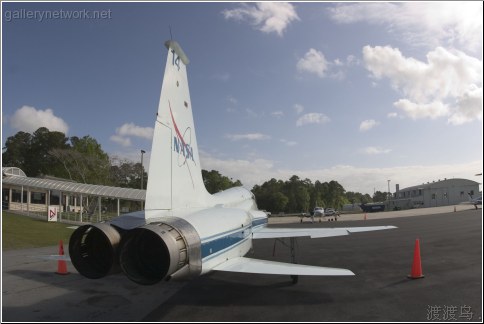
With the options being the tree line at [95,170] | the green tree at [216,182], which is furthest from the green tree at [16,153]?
the green tree at [216,182]

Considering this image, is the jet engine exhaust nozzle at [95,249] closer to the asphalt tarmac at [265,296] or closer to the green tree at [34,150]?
the asphalt tarmac at [265,296]

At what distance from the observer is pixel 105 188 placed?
112 ft

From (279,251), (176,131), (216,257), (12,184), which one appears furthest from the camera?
(12,184)

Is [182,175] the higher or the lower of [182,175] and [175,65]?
the lower

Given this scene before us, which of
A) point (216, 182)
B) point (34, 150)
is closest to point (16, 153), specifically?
point (34, 150)

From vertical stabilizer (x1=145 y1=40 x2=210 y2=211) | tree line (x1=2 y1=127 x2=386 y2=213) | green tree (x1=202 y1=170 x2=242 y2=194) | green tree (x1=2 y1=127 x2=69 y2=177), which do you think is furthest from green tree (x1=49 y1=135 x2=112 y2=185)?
vertical stabilizer (x1=145 y1=40 x2=210 y2=211)

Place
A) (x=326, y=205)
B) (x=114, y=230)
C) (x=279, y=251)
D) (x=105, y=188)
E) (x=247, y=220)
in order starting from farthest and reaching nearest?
1. (x=326, y=205)
2. (x=105, y=188)
3. (x=279, y=251)
4. (x=247, y=220)
5. (x=114, y=230)

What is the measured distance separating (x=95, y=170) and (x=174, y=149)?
43.0 metres

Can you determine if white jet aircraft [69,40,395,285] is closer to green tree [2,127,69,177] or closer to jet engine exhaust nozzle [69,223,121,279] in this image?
jet engine exhaust nozzle [69,223,121,279]

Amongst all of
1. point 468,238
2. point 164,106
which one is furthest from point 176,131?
point 468,238

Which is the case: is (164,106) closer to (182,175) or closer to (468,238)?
(182,175)

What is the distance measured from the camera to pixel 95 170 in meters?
46.9

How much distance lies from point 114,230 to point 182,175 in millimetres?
2004

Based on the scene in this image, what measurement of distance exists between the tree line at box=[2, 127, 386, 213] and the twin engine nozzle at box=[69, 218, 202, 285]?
140 feet
